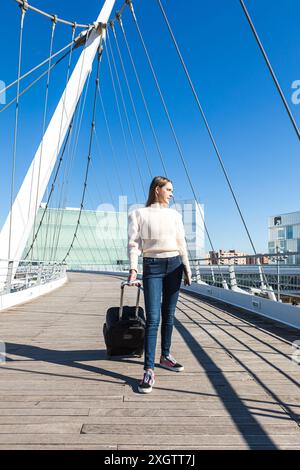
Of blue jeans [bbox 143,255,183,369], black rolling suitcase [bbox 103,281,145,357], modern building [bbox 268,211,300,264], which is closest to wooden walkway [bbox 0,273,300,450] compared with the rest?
black rolling suitcase [bbox 103,281,145,357]

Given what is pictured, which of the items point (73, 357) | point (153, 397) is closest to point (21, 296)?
point (73, 357)

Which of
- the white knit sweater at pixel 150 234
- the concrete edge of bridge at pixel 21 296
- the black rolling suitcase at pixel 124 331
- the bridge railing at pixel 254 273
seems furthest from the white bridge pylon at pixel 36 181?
the white knit sweater at pixel 150 234

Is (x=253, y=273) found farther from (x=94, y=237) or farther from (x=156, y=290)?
(x=94, y=237)

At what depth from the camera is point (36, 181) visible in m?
9.71

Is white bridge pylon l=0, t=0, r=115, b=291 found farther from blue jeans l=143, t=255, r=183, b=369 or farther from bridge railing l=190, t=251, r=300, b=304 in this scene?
blue jeans l=143, t=255, r=183, b=369

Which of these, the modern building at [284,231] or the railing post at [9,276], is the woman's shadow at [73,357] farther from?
the modern building at [284,231]

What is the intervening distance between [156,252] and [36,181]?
7.44m

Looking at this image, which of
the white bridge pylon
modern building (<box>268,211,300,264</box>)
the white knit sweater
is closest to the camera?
the white knit sweater

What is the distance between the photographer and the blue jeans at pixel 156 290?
2.99m

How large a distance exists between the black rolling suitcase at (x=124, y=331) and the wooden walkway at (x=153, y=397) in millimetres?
151

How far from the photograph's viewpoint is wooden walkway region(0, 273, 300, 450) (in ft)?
6.73

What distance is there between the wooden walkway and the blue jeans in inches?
13.9
